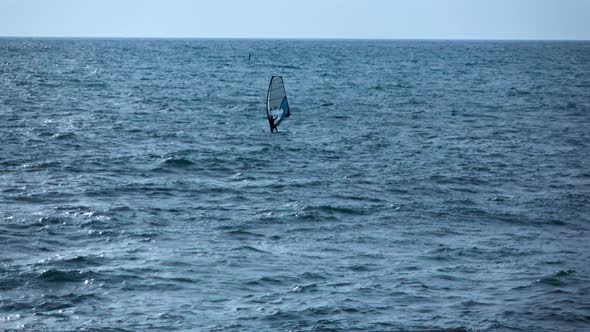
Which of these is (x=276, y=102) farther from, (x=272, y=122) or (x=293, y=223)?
(x=293, y=223)

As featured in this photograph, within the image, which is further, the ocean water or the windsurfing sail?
the windsurfing sail

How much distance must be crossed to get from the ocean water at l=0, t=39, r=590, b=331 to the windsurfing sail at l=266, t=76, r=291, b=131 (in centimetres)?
149

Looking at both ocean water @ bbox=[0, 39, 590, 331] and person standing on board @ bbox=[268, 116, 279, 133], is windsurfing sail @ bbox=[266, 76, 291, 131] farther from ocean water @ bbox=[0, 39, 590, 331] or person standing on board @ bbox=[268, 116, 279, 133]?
ocean water @ bbox=[0, 39, 590, 331]

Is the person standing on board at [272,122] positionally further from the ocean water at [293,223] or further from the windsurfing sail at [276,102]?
the ocean water at [293,223]

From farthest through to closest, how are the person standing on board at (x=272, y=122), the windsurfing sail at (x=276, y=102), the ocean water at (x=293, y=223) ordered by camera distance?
1. the person standing on board at (x=272, y=122)
2. the windsurfing sail at (x=276, y=102)
3. the ocean water at (x=293, y=223)

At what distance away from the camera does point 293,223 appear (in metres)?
28.7

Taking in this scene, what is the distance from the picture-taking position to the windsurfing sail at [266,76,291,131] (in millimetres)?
44881

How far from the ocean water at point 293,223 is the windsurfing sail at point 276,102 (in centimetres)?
149

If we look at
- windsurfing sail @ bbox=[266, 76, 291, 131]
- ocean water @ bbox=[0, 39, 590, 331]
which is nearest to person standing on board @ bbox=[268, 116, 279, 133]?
windsurfing sail @ bbox=[266, 76, 291, 131]

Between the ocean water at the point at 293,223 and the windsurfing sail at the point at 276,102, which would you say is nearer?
the ocean water at the point at 293,223

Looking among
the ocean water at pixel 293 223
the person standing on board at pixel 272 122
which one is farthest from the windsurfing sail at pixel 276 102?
the ocean water at pixel 293 223

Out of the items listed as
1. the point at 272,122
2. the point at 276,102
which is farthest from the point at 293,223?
the point at 272,122

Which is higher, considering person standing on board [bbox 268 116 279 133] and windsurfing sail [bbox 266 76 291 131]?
windsurfing sail [bbox 266 76 291 131]

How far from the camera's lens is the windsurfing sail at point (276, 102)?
4488 cm
